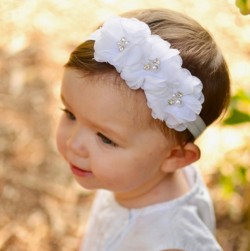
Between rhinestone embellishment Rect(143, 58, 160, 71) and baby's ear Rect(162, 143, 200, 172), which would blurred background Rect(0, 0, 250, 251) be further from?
rhinestone embellishment Rect(143, 58, 160, 71)

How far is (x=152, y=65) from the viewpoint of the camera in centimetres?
127

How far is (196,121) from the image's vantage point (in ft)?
4.51

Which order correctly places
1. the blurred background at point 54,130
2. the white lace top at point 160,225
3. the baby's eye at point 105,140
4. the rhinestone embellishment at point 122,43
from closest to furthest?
the rhinestone embellishment at point 122,43
the baby's eye at point 105,140
the white lace top at point 160,225
the blurred background at point 54,130

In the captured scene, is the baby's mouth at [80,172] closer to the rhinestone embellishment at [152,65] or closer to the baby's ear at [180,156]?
the baby's ear at [180,156]

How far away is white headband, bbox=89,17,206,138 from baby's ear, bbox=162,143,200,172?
169 mm

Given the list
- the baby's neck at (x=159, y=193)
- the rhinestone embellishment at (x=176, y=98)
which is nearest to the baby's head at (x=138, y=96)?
the rhinestone embellishment at (x=176, y=98)

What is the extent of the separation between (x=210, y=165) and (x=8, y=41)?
3.90 ft

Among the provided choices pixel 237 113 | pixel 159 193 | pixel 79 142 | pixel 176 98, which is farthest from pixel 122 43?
pixel 237 113

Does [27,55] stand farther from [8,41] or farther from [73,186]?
[73,186]

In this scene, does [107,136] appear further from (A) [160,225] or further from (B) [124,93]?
(A) [160,225]

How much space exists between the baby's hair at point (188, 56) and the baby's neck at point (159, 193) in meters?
0.21

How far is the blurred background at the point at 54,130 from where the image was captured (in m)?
2.20

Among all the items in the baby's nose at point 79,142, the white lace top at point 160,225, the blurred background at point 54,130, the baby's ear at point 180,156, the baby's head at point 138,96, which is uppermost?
the baby's head at point 138,96

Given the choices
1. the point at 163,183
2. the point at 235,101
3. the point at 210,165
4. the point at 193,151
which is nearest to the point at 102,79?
the point at 193,151
